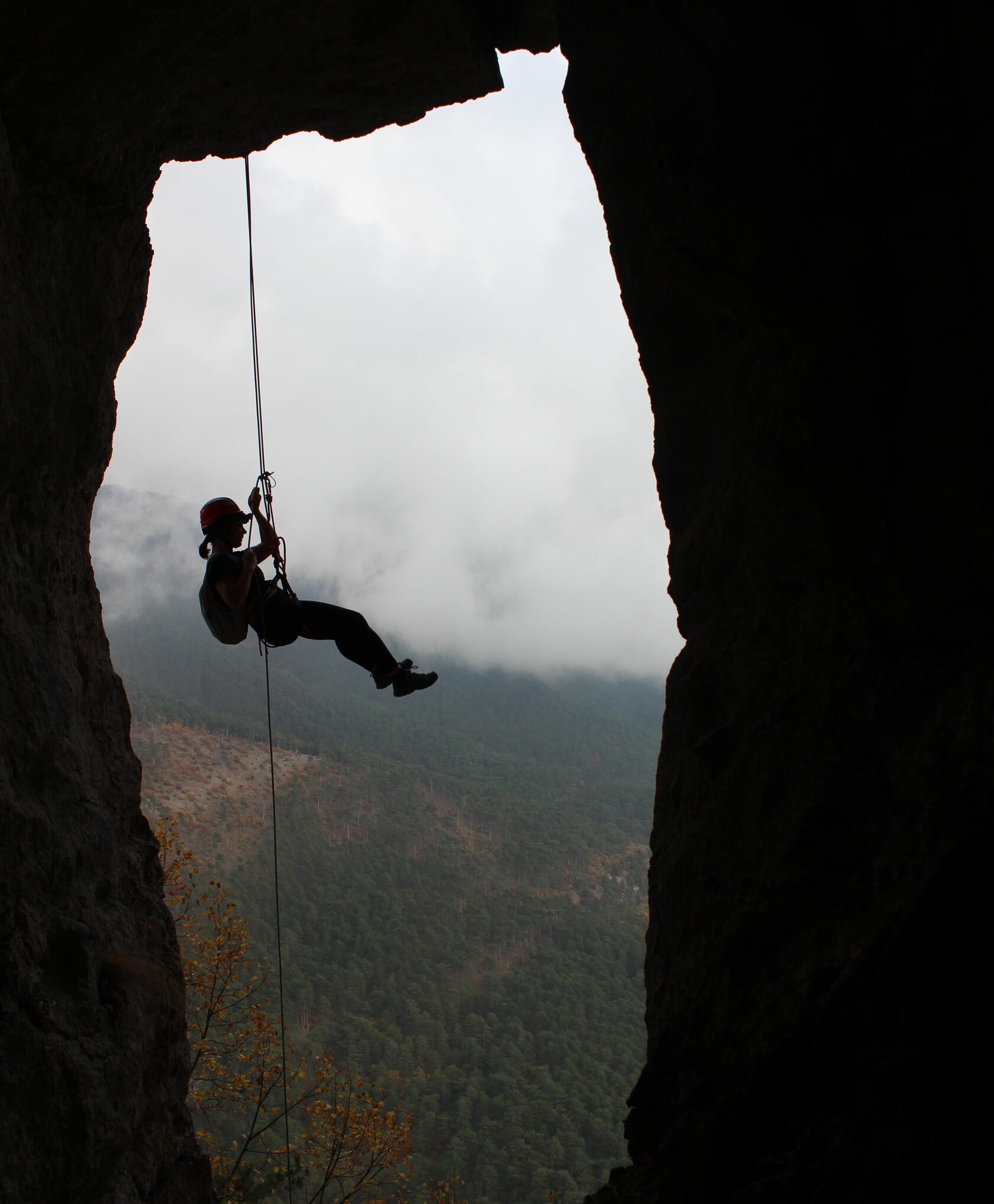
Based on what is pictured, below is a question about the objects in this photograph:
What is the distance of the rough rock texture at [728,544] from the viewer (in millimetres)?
3926

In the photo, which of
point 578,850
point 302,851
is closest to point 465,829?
point 578,850

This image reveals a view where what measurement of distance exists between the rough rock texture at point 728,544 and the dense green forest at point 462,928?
146 feet

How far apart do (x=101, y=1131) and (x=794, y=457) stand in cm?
578

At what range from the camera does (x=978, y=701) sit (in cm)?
383

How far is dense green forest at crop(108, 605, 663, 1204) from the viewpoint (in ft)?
207

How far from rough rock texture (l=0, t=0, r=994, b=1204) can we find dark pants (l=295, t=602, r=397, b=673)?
1.88 m

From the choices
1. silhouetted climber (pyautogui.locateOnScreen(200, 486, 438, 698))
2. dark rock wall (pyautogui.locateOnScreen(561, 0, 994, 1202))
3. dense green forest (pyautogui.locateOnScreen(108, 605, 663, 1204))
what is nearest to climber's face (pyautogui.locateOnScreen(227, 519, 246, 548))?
silhouetted climber (pyautogui.locateOnScreen(200, 486, 438, 698))

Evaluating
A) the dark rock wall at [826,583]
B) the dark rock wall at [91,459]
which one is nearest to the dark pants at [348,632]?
the dark rock wall at [91,459]

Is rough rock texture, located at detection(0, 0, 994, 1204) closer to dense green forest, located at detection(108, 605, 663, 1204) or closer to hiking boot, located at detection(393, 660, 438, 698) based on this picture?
hiking boot, located at detection(393, 660, 438, 698)

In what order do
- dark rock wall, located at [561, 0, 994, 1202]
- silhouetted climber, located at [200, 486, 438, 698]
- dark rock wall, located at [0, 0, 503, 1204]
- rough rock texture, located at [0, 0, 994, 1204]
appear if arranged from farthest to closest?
silhouetted climber, located at [200, 486, 438, 698] < dark rock wall, located at [0, 0, 503, 1204] < rough rock texture, located at [0, 0, 994, 1204] < dark rock wall, located at [561, 0, 994, 1202]

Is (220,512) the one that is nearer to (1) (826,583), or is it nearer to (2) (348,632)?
(2) (348,632)

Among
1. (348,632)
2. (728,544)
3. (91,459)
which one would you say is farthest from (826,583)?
(91,459)

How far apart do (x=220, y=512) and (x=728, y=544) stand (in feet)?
14.7

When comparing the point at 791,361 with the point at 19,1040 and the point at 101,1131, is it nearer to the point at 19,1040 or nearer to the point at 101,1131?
the point at 19,1040
